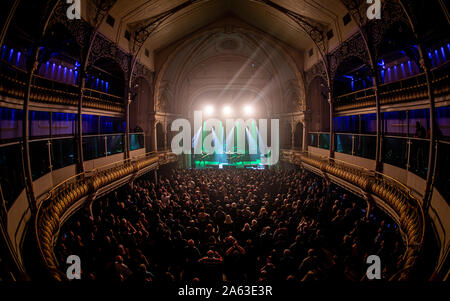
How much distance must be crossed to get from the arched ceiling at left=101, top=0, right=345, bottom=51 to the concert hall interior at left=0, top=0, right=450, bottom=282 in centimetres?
13

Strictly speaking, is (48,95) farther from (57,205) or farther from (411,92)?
(411,92)

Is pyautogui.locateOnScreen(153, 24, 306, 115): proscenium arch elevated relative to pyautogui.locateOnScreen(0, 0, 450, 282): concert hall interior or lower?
elevated

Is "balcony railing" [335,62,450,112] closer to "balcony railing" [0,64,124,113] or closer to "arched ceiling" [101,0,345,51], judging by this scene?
"arched ceiling" [101,0,345,51]

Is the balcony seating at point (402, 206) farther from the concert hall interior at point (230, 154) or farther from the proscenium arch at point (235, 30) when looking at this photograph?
the proscenium arch at point (235, 30)

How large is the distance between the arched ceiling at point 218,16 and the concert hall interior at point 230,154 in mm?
129

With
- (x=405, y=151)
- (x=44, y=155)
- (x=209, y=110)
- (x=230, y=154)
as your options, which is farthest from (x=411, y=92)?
(x=209, y=110)

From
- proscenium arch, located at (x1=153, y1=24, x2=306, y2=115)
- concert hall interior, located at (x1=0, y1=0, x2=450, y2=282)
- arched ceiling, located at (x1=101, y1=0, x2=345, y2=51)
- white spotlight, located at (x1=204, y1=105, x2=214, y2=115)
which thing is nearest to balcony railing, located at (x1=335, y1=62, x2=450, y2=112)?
concert hall interior, located at (x1=0, y1=0, x2=450, y2=282)

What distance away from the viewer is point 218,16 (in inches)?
738

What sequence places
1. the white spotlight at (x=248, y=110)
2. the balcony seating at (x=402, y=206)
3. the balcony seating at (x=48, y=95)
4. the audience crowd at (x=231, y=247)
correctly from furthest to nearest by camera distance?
the white spotlight at (x=248, y=110) < the balcony seating at (x=48, y=95) < the audience crowd at (x=231, y=247) < the balcony seating at (x=402, y=206)

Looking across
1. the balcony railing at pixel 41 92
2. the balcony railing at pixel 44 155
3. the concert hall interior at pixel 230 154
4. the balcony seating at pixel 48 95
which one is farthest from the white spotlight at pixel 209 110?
the balcony railing at pixel 44 155

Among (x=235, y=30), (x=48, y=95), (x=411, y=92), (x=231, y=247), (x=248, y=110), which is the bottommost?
(x=231, y=247)

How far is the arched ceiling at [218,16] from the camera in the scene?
40.9 feet

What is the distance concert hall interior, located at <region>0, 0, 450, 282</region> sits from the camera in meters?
5.42

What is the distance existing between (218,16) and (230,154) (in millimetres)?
13881
